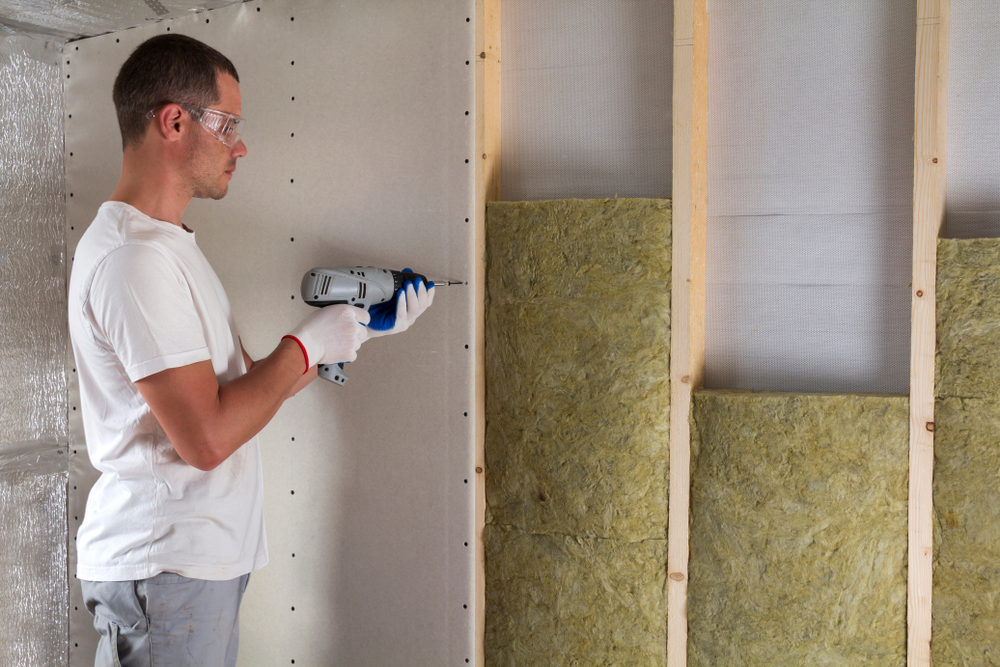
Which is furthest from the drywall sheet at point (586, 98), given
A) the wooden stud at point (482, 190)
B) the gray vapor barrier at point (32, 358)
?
the gray vapor barrier at point (32, 358)

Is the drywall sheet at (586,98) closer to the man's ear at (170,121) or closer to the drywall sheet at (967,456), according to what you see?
the drywall sheet at (967,456)

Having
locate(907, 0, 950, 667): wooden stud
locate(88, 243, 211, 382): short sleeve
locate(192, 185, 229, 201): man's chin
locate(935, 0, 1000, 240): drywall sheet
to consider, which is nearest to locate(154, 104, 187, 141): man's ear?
locate(192, 185, 229, 201): man's chin

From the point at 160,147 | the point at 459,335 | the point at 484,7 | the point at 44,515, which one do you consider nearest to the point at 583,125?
the point at 484,7

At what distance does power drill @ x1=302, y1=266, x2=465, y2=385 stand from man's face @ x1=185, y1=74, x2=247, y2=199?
27cm

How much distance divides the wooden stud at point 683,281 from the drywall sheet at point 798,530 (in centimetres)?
4

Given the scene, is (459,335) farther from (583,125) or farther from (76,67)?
(76,67)

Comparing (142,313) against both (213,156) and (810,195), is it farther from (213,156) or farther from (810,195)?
(810,195)

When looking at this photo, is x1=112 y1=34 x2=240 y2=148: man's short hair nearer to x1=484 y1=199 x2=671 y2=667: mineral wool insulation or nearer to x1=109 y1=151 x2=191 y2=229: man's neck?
x1=109 y1=151 x2=191 y2=229: man's neck

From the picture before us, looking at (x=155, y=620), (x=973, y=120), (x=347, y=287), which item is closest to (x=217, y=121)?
(x=347, y=287)

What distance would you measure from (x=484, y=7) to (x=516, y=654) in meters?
1.61

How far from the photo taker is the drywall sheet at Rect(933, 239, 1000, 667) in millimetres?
1456

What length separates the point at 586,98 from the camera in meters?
1.82

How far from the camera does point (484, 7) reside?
1770 mm

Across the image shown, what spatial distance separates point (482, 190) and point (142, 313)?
0.85 m
